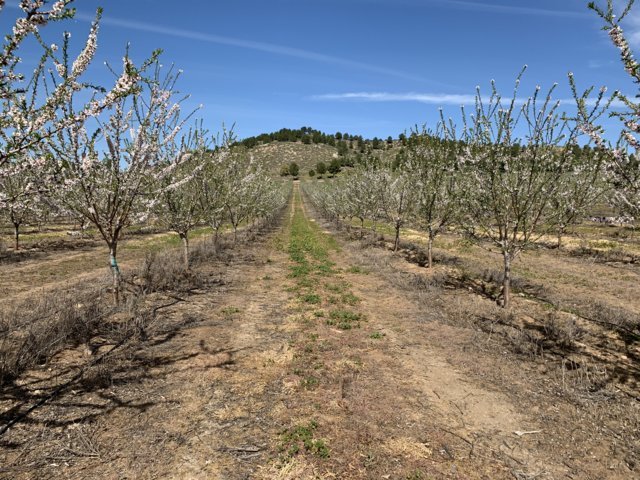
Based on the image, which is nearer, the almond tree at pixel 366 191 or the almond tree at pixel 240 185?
the almond tree at pixel 240 185

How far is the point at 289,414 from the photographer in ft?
20.0

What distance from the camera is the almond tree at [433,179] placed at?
17.1m

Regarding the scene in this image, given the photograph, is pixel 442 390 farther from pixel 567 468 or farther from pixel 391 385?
pixel 567 468

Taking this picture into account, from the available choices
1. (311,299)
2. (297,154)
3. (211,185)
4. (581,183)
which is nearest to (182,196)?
(211,185)

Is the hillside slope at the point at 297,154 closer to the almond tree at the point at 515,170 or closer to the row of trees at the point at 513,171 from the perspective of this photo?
the row of trees at the point at 513,171

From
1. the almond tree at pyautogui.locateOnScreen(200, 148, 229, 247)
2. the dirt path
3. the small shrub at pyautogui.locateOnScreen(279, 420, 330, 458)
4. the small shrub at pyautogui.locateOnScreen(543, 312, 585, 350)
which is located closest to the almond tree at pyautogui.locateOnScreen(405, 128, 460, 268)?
the small shrub at pyautogui.locateOnScreen(543, 312, 585, 350)

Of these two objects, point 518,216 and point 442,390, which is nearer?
point 442,390

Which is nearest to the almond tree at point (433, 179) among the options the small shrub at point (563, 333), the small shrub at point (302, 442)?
the small shrub at point (563, 333)

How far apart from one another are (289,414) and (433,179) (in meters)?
14.1

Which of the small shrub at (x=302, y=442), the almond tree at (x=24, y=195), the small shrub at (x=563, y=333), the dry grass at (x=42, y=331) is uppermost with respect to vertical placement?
the almond tree at (x=24, y=195)

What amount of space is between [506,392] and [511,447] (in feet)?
5.55

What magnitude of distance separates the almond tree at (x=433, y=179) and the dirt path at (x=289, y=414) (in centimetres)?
831

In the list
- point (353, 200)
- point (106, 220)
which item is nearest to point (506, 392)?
point (106, 220)

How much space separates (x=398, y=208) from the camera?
22828 millimetres
